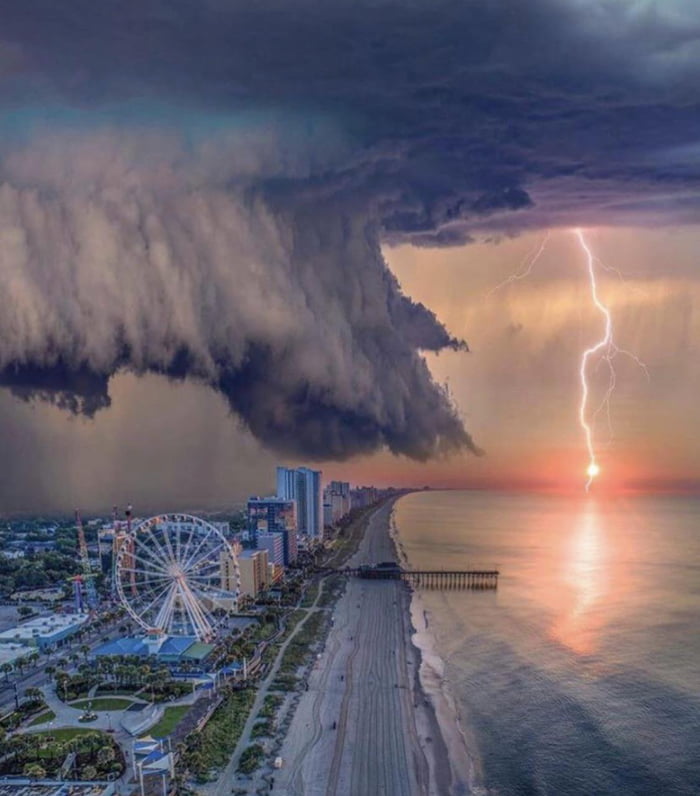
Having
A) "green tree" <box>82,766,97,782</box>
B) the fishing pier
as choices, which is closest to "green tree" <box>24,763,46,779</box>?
"green tree" <box>82,766,97,782</box>

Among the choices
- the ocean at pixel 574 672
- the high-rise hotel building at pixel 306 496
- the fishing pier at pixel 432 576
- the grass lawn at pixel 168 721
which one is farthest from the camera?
the high-rise hotel building at pixel 306 496

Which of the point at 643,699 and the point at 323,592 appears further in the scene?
the point at 323,592

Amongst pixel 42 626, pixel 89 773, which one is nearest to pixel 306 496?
pixel 42 626

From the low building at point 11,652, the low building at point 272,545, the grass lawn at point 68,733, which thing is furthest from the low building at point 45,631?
the low building at point 272,545

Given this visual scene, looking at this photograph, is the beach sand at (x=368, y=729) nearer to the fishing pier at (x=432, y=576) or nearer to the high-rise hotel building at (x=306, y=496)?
the fishing pier at (x=432, y=576)

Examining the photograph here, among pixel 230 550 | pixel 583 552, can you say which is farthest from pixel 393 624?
pixel 583 552

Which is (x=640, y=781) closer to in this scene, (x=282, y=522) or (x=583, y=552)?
(x=282, y=522)
